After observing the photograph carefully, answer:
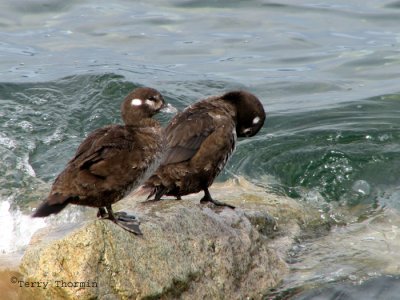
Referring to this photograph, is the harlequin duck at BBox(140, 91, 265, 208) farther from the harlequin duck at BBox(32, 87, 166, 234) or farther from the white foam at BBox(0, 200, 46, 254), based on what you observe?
the white foam at BBox(0, 200, 46, 254)

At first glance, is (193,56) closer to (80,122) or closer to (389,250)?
(80,122)

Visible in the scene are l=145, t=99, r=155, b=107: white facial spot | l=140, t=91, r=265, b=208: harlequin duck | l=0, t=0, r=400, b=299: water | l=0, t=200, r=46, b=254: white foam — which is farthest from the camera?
l=0, t=0, r=400, b=299: water

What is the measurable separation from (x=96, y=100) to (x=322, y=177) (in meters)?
3.88

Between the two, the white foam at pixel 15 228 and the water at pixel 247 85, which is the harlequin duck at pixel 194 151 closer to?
the water at pixel 247 85

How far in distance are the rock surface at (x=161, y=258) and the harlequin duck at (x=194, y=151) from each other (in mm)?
313

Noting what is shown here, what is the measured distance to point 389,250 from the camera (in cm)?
736

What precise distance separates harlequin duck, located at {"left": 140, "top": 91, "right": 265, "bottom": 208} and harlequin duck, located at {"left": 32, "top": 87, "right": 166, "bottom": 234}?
75 cm

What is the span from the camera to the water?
30.4ft

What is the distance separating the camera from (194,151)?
22.4ft

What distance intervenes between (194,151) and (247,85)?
6661mm
